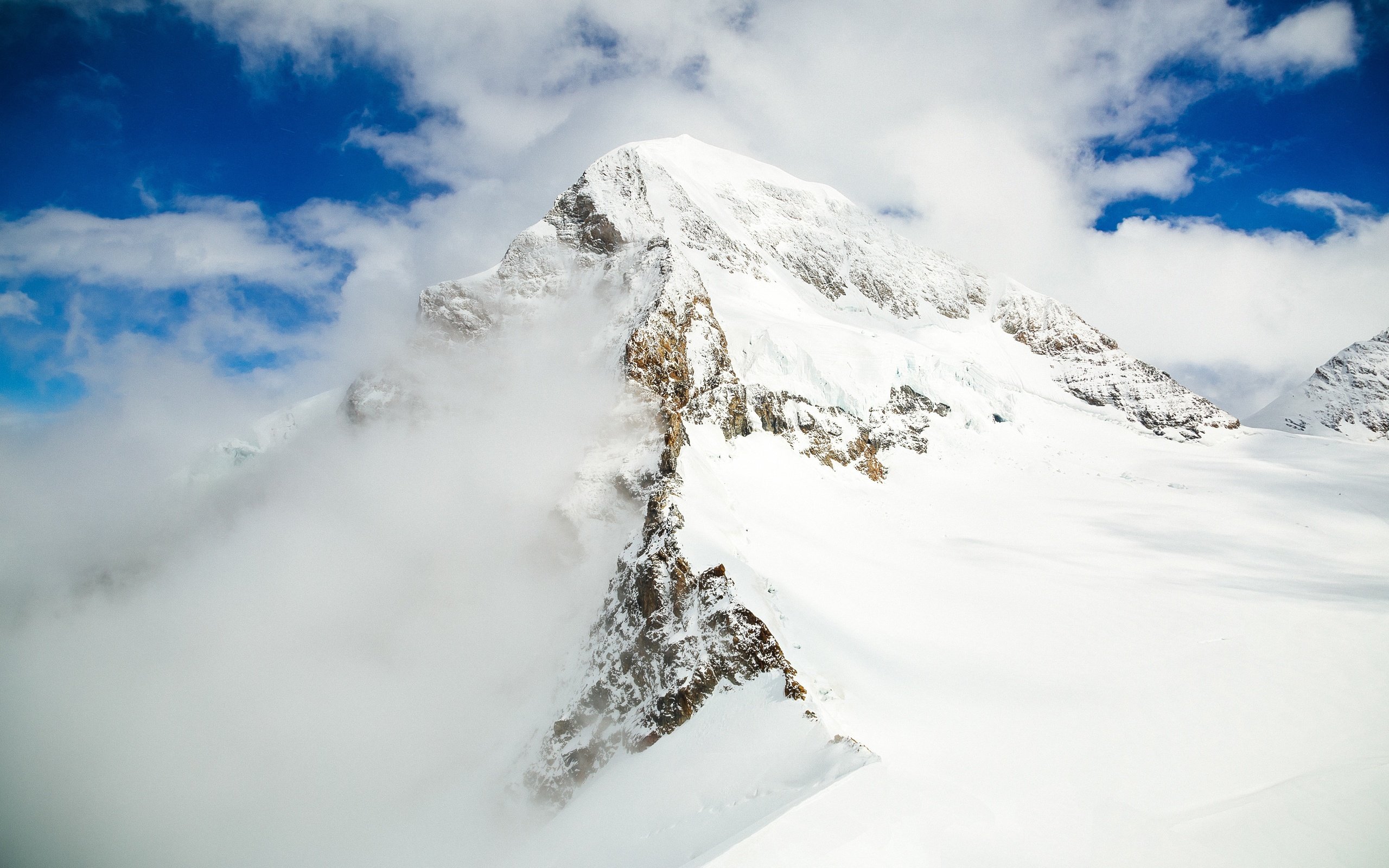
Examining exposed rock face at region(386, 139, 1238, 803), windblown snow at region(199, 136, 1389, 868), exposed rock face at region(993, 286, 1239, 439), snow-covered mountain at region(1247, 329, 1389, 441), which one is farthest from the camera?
snow-covered mountain at region(1247, 329, 1389, 441)

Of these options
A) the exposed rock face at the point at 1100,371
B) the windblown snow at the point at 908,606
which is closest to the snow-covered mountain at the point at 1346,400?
the exposed rock face at the point at 1100,371

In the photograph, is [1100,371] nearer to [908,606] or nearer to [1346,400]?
[1346,400]

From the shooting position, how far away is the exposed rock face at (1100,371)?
5934cm

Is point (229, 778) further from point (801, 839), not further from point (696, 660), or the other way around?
point (801, 839)

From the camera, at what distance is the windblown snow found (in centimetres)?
988

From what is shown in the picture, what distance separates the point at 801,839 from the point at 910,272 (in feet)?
246

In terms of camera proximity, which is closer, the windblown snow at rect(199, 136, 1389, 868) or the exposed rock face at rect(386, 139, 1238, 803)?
the windblown snow at rect(199, 136, 1389, 868)

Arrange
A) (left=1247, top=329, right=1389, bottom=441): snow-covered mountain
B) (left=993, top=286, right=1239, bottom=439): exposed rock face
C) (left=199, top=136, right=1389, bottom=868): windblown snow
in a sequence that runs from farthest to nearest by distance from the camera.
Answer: (left=1247, top=329, right=1389, bottom=441): snow-covered mountain
(left=993, top=286, right=1239, bottom=439): exposed rock face
(left=199, top=136, right=1389, bottom=868): windblown snow

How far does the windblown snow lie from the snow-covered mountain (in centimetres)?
3208

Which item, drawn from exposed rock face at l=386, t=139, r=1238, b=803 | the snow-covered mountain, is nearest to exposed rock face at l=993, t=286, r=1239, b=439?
exposed rock face at l=386, t=139, r=1238, b=803

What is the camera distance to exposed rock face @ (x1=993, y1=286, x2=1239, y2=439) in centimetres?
5934

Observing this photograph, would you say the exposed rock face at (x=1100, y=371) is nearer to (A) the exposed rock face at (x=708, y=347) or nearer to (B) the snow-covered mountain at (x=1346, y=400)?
(A) the exposed rock face at (x=708, y=347)

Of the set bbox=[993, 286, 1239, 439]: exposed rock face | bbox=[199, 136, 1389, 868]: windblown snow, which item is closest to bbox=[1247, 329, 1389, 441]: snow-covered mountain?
bbox=[993, 286, 1239, 439]: exposed rock face

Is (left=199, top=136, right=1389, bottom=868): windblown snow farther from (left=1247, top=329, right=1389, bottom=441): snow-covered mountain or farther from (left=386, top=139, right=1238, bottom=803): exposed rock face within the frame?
(left=1247, top=329, right=1389, bottom=441): snow-covered mountain
